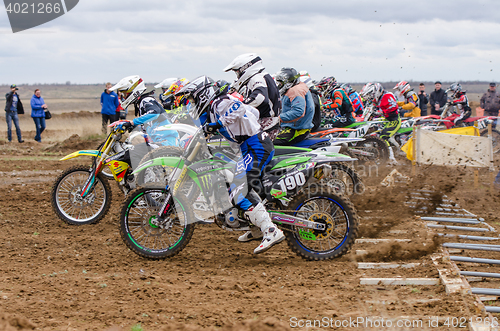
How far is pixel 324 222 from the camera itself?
5.12 m

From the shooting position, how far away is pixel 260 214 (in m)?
4.94

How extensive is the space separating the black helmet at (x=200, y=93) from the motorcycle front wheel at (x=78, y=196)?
2195mm

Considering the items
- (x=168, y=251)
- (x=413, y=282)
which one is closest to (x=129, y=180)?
(x=168, y=251)

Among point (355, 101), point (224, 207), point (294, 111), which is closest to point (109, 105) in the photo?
point (355, 101)

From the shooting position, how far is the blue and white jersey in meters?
4.88

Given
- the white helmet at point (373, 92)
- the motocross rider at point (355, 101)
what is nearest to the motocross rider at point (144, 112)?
the motocross rider at point (355, 101)

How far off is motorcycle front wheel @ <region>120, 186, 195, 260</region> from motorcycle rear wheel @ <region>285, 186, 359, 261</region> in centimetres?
119

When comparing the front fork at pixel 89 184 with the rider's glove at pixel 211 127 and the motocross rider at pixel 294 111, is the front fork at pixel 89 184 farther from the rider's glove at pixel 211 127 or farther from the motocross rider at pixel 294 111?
the motocross rider at pixel 294 111

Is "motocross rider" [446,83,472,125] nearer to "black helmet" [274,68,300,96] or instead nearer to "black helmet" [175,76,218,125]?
"black helmet" [274,68,300,96]

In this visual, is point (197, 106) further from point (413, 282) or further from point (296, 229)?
point (413, 282)

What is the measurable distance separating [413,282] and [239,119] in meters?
2.41

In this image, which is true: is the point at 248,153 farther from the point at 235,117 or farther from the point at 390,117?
Answer: the point at 390,117

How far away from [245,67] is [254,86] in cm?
30

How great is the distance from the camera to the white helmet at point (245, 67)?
606 cm
